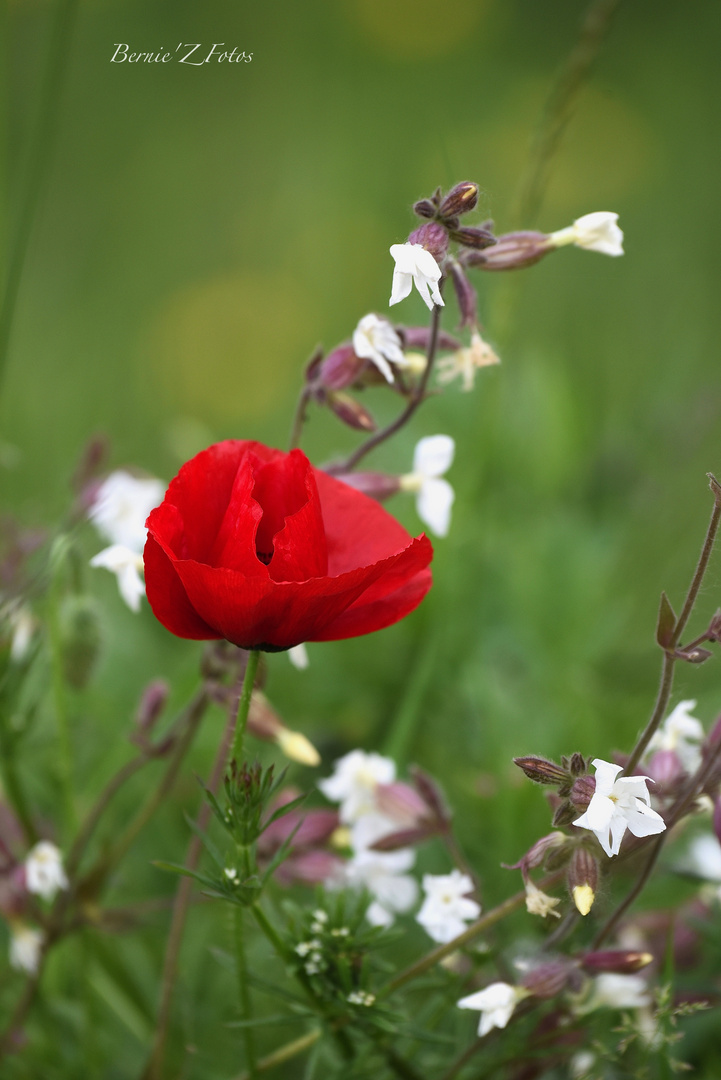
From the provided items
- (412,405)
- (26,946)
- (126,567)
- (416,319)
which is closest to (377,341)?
(412,405)

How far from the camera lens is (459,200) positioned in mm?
411

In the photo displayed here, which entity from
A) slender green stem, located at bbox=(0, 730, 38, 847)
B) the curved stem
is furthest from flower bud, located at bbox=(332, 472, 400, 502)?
slender green stem, located at bbox=(0, 730, 38, 847)

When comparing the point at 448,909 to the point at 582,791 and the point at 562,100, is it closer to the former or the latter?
the point at 582,791

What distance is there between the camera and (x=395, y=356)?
0.46 metres

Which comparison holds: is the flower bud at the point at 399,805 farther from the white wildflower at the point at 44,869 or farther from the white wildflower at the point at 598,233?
the white wildflower at the point at 598,233

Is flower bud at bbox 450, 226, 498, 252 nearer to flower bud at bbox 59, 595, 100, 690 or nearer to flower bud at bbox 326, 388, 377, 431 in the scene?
flower bud at bbox 326, 388, 377, 431

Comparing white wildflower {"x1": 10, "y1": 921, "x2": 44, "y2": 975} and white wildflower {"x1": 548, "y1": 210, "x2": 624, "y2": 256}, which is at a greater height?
white wildflower {"x1": 548, "y1": 210, "x2": 624, "y2": 256}

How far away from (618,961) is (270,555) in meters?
0.23

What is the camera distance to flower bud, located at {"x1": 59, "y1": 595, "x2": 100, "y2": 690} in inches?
24.3

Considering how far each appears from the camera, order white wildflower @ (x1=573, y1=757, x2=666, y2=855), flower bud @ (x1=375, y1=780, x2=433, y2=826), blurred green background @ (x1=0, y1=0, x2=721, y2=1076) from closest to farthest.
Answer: white wildflower @ (x1=573, y1=757, x2=666, y2=855)
flower bud @ (x1=375, y1=780, x2=433, y2=826)
blurred green background @ (x1=0, y1=0, x2=721, y2=1076)

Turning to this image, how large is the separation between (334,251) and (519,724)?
1004 millimetres

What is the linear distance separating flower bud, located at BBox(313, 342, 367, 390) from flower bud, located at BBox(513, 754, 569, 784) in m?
0.20

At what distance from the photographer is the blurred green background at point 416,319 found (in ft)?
2.89

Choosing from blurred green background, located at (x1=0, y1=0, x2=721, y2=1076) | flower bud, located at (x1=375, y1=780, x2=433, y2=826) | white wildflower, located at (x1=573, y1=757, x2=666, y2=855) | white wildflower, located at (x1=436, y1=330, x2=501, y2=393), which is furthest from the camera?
blurred green background, located at (x1=0, y1=0, x2=721, y2=1076)
